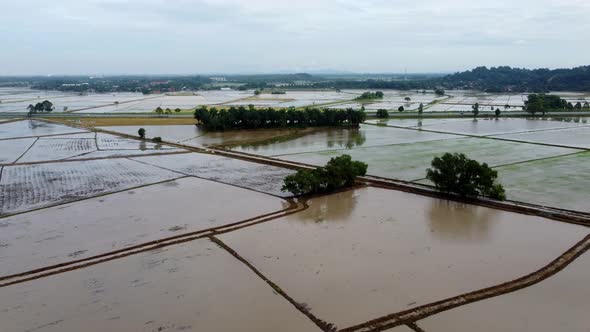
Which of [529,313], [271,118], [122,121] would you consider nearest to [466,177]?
[529,313]

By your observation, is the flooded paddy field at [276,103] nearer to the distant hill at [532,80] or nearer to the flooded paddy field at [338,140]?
the distant hill at [532,80]

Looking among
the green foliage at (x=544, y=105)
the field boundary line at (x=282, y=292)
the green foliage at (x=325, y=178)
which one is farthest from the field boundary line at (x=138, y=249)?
the green foliage at (x=544, y=105)

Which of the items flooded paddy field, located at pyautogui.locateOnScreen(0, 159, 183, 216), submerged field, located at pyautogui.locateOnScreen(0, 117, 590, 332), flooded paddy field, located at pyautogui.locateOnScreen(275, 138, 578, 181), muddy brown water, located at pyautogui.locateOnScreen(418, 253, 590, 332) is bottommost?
muddy brown water, located at pyautogui.locateOnScreen(418, 253, 590, 332)

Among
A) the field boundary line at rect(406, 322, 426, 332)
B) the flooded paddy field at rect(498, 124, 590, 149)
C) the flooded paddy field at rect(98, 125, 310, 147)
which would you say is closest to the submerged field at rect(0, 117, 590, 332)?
the field boundary line at rect(406, 322, 426, 332)

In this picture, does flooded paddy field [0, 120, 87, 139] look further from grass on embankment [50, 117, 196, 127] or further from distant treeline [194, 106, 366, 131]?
distant treeline [194, 106, 366, 131]

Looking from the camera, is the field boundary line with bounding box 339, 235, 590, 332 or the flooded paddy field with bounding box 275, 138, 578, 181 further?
the flooded paddy field with bounding box 275, 138, 578, 181

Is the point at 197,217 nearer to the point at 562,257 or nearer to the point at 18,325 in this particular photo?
the point at 18,325
